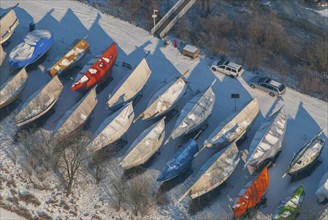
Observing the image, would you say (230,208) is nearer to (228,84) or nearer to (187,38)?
(228,84)

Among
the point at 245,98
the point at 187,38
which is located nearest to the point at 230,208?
the point at 245,98

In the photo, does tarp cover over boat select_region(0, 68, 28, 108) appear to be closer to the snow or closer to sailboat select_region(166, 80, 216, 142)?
the snow

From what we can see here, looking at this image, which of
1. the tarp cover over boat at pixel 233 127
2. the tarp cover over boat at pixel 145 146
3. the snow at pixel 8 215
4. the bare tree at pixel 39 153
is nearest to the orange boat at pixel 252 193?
the tarp cover over boat at pixel 233 127

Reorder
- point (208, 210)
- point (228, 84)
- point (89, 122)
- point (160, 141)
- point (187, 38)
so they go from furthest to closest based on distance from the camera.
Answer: point (187, 38) < point (228, 84) < point (89, 122) < point (160, 141) < point (208, 210)

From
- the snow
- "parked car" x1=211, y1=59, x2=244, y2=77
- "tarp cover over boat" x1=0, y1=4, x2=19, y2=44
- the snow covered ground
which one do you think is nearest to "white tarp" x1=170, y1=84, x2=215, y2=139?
the snow covered ground

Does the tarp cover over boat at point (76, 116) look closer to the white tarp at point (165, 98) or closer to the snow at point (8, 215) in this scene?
the white tarp at point (165, 98)

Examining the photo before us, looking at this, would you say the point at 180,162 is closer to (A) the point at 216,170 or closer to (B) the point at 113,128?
(A) the point at 216,170
